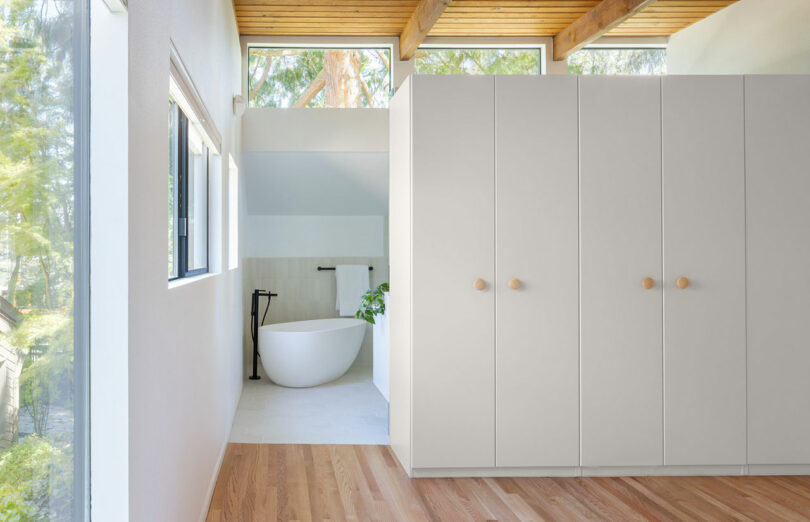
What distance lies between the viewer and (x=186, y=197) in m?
2.75

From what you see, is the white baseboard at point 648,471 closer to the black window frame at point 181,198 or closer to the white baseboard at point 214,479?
the white baseboard at point 214,479

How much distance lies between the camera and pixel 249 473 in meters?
3.10

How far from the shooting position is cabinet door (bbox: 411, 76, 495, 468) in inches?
120

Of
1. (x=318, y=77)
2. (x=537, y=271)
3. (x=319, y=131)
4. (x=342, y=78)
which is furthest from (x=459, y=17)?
(x=537, y=271)

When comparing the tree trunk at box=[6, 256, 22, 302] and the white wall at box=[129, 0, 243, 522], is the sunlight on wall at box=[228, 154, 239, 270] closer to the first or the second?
the white wall at box=[129, 0, 243, 522]

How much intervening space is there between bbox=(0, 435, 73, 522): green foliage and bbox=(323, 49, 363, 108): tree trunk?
4135mm

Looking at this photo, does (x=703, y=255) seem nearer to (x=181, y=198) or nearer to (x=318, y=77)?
(x=181, y=198)

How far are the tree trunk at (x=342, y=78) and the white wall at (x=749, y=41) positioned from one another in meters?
2.40

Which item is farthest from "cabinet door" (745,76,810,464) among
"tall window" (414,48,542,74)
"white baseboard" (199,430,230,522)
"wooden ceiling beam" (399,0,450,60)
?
"white baseboard" (199,430,230,522)

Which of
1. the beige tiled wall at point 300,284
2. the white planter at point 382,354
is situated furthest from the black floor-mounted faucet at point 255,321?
the white planter at point 382,354

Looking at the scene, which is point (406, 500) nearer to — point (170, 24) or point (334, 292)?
point (170, 24)

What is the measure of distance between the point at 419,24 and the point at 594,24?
A: 1139 mm

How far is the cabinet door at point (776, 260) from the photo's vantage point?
3133 mm

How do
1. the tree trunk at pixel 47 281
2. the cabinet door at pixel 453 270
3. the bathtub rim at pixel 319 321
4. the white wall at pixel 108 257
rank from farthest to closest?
the bathtub rim at pixel 319 321
the cabinet door at pixel 453 270
the white wall at pixel 108 257
the tree trunk at pixel 47 281
